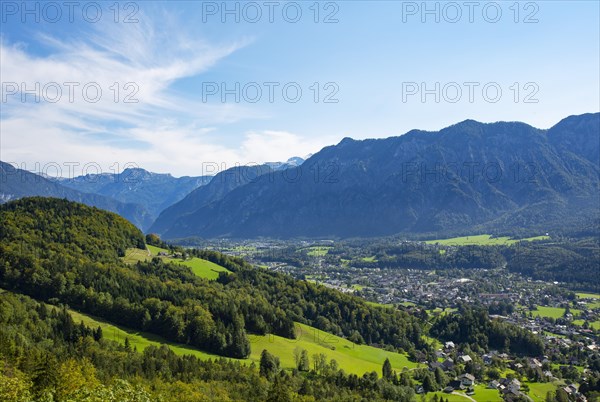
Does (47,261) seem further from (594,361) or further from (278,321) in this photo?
(594,361)

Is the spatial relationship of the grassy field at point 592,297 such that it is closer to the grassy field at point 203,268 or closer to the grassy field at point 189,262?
the grassy field at point 203,268

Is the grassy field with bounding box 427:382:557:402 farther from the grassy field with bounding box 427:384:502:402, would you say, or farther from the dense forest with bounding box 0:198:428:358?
the dense forest with bounding box 0:198:428:358

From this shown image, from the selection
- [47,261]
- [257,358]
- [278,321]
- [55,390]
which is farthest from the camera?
[278,321]

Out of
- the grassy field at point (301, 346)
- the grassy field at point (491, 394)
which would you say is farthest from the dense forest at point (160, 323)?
the grassy field at point (491, 394)

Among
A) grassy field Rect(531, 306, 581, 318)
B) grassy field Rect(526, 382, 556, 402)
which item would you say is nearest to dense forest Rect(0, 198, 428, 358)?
grassy field Rect(526, 382, 556, 402)

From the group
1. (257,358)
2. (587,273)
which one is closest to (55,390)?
(257,358)

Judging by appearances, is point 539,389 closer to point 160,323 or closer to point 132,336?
point 160,323
